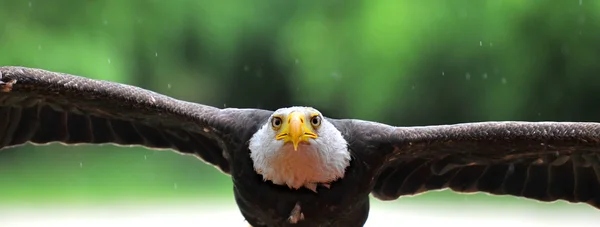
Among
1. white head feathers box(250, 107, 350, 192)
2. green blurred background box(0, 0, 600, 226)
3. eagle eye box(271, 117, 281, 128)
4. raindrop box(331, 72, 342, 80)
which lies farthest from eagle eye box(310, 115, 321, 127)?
raindrop box(331, 72, 342, 80)

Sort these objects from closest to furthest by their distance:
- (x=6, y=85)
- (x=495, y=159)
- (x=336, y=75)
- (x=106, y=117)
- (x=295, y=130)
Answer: (x=295, y=130), (x=6, y=85), (x=495, y=159), (x=106, y=117), (x=336, y=75)

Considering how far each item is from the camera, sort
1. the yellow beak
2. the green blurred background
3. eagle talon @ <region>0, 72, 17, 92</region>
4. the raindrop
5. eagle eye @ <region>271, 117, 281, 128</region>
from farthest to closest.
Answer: the raindrop
the green blurred background
eagle talon @ <region>0, 72, 17, 92</region>
eagle eye @ <region>271, 117, 281, 128</region>
the yellow beak

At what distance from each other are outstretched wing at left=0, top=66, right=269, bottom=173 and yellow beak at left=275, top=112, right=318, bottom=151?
315mm

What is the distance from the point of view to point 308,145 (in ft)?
11.2

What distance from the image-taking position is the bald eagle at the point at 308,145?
3.46 metres

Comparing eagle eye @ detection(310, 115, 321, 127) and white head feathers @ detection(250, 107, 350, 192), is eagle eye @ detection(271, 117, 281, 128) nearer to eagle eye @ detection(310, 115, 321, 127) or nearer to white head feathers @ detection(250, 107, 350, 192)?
white head feathers @ detection(250, 107, 350, 192)

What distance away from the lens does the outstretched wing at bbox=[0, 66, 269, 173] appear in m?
3.68

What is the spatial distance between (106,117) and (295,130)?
1227 mm

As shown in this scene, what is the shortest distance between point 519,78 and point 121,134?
463 cm

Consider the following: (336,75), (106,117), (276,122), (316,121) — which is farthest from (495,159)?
(336,75)

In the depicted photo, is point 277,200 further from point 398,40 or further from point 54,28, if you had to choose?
point 54,28

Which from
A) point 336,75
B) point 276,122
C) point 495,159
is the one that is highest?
point 336,75

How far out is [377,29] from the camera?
318 inches

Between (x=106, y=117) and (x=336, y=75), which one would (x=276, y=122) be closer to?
(x=106, y=117)
